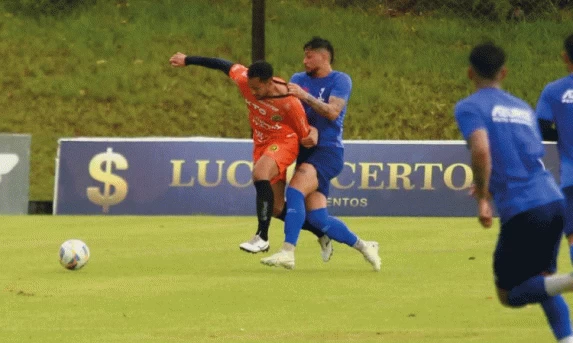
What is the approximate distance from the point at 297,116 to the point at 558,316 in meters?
5.50

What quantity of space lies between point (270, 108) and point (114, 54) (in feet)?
52.5

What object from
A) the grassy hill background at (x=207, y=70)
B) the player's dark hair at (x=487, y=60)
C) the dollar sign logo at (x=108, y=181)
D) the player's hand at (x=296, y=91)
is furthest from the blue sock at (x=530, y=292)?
the grassy hill background at (x=207, y=70)

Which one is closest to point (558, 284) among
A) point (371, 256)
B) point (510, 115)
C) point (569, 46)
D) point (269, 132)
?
point (510, 115)

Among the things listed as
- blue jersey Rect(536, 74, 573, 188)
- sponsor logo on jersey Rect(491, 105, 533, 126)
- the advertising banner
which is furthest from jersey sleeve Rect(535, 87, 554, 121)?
the advertising banner

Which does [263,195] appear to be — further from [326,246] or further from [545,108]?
[545,108]

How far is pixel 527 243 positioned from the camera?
308 inches

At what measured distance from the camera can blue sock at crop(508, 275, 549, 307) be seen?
25.6ft

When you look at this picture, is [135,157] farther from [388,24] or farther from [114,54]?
[388,24]

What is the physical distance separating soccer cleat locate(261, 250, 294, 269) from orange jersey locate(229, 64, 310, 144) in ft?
3.28

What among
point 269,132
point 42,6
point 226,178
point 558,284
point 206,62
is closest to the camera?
point 558,284

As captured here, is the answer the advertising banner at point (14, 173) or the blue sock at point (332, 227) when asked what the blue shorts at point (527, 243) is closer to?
the blue sock at point (332, 227)

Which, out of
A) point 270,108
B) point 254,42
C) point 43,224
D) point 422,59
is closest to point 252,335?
point 270,108

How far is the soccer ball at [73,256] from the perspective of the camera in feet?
44.0

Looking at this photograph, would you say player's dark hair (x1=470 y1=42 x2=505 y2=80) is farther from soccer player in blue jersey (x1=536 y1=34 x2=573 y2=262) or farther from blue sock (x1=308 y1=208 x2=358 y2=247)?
blue sock (x1=308 y1=208 x2=358 y2=247)
